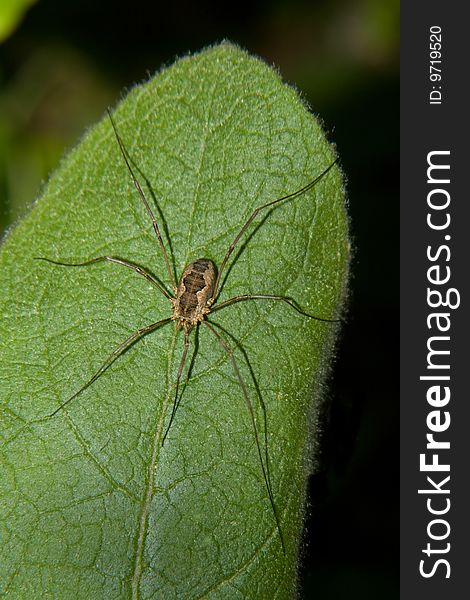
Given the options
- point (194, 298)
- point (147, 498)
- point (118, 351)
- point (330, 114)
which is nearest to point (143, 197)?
point (194, 298)

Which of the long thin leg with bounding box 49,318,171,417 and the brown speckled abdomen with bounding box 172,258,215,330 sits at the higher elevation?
the brown speckled abdomen with bounding box 172,258,215,330

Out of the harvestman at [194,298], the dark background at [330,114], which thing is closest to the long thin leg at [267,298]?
the harvestman at [194,298]

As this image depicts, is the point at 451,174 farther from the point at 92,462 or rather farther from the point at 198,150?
the point at 92,462

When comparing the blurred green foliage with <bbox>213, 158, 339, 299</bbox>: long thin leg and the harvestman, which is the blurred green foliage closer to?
the harvestman

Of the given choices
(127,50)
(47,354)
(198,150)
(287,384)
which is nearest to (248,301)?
(287,384)

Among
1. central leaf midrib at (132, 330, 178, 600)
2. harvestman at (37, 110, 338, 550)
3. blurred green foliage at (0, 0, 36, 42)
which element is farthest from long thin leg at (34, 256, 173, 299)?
blurred green foliage at (0, 0, 36, 42)

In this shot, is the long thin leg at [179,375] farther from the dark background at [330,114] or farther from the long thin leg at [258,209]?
the dark background at [330,114]

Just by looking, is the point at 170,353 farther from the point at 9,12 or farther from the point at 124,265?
the point at 9,12

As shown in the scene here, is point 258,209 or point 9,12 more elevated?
point 9,12
